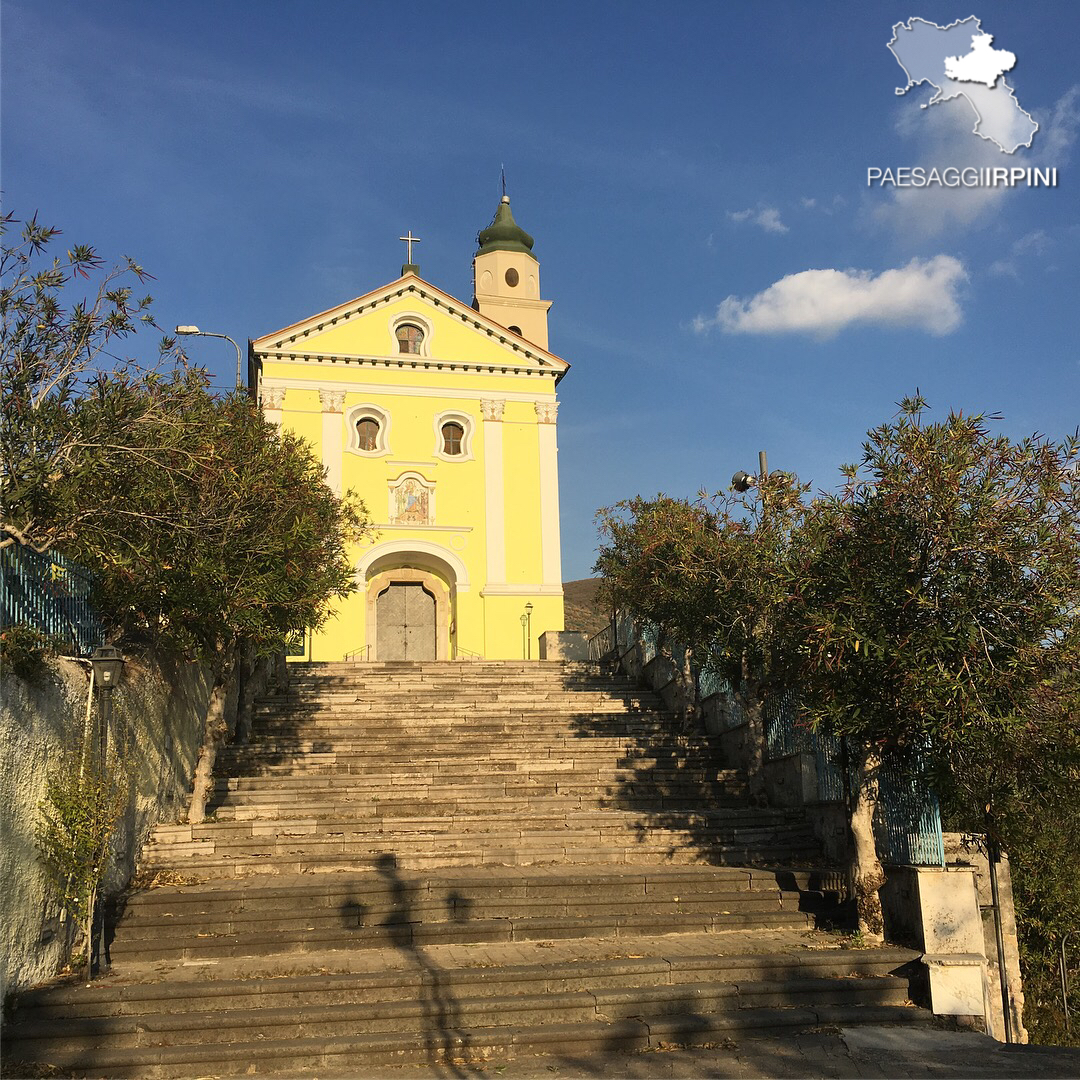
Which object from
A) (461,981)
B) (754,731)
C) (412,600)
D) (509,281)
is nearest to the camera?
(461,981)

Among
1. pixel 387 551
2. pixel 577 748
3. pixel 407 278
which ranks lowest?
pixel 577 748

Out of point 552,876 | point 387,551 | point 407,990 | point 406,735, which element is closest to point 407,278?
point 387,551

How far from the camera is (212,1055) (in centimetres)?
794

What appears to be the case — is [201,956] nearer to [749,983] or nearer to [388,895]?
[388,895]

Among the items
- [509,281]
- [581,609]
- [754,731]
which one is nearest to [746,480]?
[754,731]

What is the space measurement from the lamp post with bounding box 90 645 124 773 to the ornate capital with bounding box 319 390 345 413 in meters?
19.9

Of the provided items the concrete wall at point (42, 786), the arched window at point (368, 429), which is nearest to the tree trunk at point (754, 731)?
the concrete wall at point (42, 786)

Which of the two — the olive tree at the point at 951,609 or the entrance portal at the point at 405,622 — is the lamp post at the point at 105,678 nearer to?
the olive tree at the point at 951,609

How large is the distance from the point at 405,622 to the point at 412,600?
67 centimetres

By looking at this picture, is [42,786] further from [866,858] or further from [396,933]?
[866,858]

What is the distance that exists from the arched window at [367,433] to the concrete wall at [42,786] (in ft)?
56.7

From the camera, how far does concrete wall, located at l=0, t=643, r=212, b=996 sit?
8562 mm

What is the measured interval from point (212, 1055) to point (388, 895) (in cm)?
312

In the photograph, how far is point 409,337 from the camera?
3062cm
